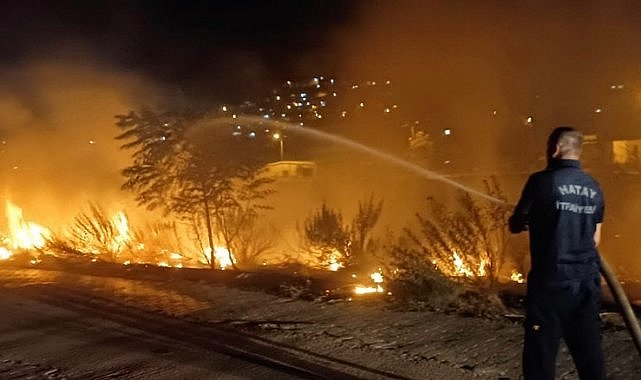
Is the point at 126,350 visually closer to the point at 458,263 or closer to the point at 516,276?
the point at 458,263

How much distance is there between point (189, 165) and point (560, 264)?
43.0ft

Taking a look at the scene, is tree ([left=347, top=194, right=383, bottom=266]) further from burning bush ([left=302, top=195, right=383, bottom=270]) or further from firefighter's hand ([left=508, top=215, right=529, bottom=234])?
firefighter's hand ([left=508, top=215, right=529, bottom=234])

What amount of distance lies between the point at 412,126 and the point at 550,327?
152 feet

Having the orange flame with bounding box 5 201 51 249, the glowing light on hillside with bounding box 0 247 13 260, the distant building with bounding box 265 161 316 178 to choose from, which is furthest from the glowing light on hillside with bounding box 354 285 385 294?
the distant building with bounding box 265 161 316 178

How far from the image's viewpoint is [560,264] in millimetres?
3273

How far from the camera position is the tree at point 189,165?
1553 cm

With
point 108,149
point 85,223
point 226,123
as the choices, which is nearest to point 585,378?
point 226,123

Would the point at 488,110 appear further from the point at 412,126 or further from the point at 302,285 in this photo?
the point at 302,285

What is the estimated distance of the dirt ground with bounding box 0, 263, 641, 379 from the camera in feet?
15.3

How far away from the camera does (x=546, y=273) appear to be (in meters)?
3.30

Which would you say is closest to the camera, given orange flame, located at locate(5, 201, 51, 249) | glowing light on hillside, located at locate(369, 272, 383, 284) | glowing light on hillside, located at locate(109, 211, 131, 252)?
glowing light on hillside, located at locate(369, 272, 383, 284)

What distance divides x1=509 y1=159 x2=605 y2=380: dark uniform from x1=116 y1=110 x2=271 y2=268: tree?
42.0 ft

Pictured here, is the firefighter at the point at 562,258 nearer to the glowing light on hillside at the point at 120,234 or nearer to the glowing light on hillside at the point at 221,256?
the glowing light on hillside at the point at 221,256

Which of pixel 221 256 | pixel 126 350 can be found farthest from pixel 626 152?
pixel 126 350
